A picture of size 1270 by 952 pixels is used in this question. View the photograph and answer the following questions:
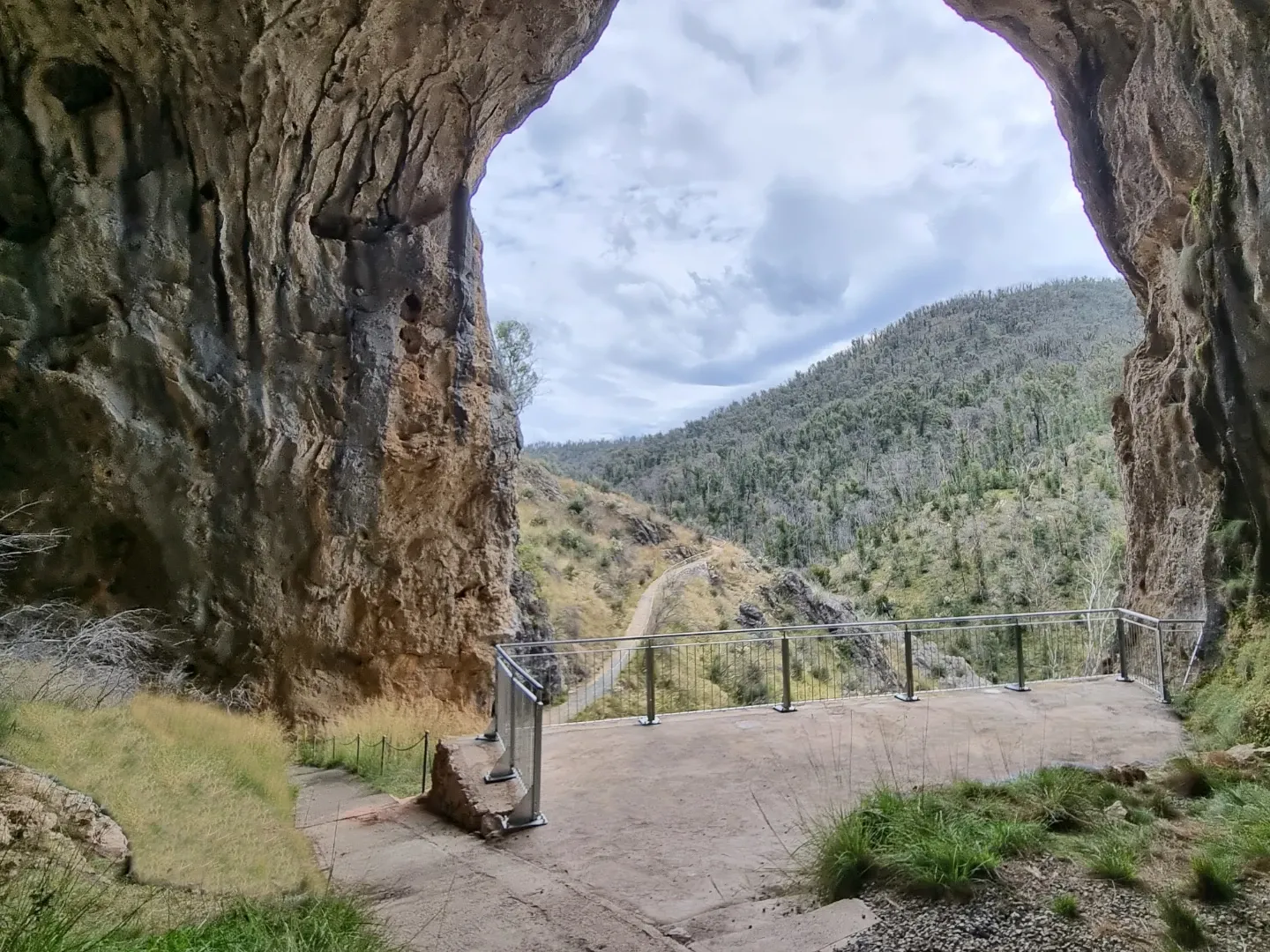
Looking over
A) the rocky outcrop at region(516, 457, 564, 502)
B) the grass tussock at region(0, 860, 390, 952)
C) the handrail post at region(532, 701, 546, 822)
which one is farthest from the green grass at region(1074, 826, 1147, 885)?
the rocky outcrop at region(516, 457, 564, 502)

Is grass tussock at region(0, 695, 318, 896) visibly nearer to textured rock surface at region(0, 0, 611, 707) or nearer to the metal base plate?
the metal base plate

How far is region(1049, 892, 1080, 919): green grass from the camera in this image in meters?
3.60

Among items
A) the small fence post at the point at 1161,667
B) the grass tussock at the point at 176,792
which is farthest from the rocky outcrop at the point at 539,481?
the grass tussock at the point at 176,792

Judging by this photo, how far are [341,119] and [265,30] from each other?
6.14 ft

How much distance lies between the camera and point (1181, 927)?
10.9 ft

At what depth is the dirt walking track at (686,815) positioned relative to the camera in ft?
14.4

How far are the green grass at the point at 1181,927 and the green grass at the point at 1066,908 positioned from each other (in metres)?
0.33

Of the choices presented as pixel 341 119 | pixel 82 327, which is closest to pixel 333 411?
pixel 82 327

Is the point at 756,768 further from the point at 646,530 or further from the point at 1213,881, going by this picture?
the point at 646,530

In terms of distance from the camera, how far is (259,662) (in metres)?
Result: 12.0

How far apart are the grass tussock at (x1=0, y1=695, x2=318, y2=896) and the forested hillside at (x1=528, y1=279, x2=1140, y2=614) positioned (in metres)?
A: 21.0

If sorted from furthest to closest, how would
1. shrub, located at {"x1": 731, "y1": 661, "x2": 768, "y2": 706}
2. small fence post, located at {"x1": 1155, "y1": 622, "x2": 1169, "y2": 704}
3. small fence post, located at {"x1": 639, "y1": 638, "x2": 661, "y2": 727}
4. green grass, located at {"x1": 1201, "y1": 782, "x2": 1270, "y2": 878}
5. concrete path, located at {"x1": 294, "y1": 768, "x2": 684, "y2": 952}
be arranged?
1. shrub, located at {"x1": 731, "y1": 661, "x2": 768, "y2": 706}
2. small fence post, located at {"x1": 1155, "y1": 622, "x2": 1169, "y2": 704}
3. small fence post, located at {"x1": 639, "y1": 638, "x2": 661, "y2": 727}
4. concrete path, located at {"x1": 294, "y1": 768, "x2": 684, "y2": 952}
5. green grass, located at {"x1": 1201, "y1": 782, "x2": 1270, "y2": 878}

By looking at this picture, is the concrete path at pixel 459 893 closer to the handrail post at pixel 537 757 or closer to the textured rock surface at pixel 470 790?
the textured rock surface at pixel 470 790

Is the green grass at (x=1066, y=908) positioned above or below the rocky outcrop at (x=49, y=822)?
below
